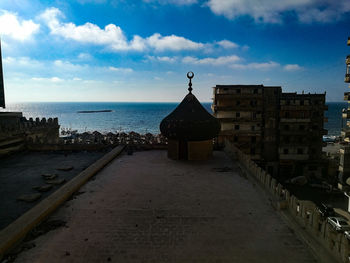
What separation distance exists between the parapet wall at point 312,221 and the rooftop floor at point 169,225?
0.43 m

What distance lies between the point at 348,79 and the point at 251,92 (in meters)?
14.3

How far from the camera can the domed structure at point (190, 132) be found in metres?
15.1

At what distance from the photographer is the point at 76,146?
1884 cm

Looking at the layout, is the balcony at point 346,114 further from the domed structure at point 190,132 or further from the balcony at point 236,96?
the domed structure at point 190,132

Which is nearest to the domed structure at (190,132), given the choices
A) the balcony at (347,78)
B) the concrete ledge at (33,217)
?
the concrete ledge at (33,217)

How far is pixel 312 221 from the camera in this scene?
251 inches

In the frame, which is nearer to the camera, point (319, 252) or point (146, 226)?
point (319, 252)

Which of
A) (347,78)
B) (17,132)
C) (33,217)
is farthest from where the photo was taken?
(347,78)

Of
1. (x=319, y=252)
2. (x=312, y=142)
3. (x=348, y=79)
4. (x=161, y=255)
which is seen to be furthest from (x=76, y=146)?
(x=312, y=142)

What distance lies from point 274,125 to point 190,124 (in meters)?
30.5

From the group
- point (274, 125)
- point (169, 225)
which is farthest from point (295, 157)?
point (169, 225)

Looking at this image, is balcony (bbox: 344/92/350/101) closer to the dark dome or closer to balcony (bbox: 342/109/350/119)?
balcony (bbox: 342/109/350/119)

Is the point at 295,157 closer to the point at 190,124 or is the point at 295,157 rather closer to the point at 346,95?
the point at 346,95

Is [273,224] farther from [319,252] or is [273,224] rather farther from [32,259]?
[32,259]
